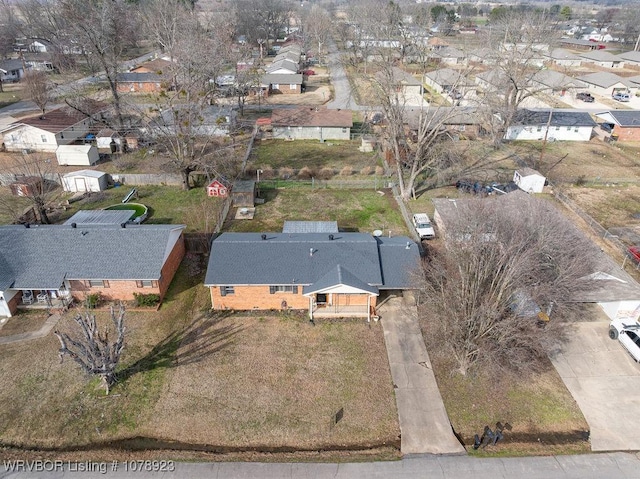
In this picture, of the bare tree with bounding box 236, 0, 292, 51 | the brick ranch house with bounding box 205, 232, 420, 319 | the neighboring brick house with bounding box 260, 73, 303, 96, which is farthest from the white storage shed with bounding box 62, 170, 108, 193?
the bare tree with bounding box 236, 0, 292, 51

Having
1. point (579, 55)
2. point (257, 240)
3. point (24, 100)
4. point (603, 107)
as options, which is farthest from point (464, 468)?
point (579, 55)

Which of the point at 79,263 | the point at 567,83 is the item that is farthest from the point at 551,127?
the point at 79,263

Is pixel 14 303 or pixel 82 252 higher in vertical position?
pixel 82 252

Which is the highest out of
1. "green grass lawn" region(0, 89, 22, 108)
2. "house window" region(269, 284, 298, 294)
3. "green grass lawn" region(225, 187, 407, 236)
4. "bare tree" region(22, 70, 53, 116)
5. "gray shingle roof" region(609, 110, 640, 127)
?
"bare tree" region(22, 70, 53, 116)

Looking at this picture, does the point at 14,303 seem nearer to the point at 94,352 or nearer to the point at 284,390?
the point at 94,352

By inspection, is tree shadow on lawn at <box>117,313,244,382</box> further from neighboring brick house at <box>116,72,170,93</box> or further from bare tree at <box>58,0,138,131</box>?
neighboring brick house at <box>116,72,170,93</box>

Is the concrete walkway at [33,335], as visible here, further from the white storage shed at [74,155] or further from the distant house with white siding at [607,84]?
the distant house with white siding at [607,84]

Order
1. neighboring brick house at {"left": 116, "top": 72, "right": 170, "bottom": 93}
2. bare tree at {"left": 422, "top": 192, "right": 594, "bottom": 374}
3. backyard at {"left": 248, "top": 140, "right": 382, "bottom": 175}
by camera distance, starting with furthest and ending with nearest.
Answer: neighboring brick house at {"left": 116, "top": 72, "right": 170, "bottom": 93} → backyard at {"left": 248, "top": 140, "right": 382, "bottom": 175} → bare tree at {"left": 422, "top": 192, "right": 594, "bottom": 374}
